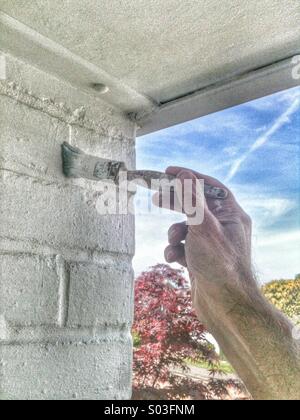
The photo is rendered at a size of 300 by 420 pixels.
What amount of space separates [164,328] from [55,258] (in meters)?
0.58

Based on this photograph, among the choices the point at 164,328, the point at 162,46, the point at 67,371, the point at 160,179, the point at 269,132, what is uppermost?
the point at 269,132

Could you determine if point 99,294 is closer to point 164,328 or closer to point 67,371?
point 67,371

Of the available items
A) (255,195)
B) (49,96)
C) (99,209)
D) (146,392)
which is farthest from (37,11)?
(146,392)

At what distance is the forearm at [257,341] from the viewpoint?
1.80 feet

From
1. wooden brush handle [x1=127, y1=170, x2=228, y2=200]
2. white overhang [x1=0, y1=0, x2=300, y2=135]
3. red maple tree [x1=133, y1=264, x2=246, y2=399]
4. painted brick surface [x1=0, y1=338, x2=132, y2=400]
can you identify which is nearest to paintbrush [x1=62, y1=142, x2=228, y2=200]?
wooden brush handle [x1=127, y1=170, x2=228, y2=200]

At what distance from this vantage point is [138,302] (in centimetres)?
96

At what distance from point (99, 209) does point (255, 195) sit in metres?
0.43

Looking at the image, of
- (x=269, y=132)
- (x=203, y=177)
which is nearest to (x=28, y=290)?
(x=203, y=177)

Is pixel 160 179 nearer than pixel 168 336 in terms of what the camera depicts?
Yes

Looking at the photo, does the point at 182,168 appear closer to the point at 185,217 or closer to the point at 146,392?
the point at 185,217

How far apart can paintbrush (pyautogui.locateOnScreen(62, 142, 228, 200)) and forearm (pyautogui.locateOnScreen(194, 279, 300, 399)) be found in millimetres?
160

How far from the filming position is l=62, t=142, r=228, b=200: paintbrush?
0.57 m

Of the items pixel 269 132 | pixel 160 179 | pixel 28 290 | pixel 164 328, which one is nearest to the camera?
pixel 28 290

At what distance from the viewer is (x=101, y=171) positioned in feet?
2.02
